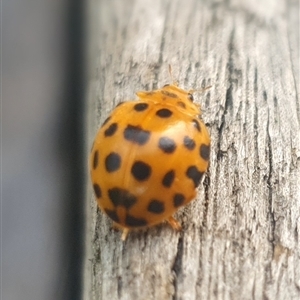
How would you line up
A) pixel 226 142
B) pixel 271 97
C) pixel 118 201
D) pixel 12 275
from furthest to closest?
pixel 12 275, pixel 271 97, pixel 226 142, pixel 118 201

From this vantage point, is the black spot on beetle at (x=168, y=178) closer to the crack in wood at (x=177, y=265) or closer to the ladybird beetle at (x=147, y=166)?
the ladybird beetle at (x=147, y=166)

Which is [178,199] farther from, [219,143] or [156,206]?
[219,143]

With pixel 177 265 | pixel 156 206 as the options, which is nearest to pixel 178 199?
pixel 156 206

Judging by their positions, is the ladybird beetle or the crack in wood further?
the ladybird beetle

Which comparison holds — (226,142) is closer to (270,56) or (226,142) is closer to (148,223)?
(148,223)

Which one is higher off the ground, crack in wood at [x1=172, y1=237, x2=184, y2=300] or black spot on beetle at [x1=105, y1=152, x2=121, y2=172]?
black spot on beetle at [x1=105, y1=152, x2=121, y2=172]

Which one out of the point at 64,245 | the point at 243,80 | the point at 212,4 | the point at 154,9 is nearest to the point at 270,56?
the point at 243,80

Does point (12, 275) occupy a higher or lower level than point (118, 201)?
lower

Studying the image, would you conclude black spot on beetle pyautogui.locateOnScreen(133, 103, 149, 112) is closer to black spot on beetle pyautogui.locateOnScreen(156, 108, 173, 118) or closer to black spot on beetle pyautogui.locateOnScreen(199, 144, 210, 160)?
black spot on beetle pyautogui.locateOnScreen(156, 108, 173, 118)

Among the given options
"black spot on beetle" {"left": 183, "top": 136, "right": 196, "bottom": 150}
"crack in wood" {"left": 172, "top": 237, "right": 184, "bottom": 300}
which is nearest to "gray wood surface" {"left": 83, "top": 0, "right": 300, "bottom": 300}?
"crack in wood" {"left": 172, "top": 237, "right": 184, "bottom": 300}
